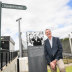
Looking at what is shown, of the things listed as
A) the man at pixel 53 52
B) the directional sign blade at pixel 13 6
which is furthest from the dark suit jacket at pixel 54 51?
the directional sign blade at pixel 13 6

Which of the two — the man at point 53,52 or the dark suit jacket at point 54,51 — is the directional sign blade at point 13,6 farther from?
the dark suit jacket at point 54,51

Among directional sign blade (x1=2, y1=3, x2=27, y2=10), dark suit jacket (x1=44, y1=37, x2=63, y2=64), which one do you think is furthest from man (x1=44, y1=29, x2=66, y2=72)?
directional sign blade (x1=2, y1=3, x2=27, y2=10)

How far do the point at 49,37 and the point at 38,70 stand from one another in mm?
1323

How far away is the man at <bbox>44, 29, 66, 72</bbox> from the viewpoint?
402 cm

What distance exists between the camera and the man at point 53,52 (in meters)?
4.02

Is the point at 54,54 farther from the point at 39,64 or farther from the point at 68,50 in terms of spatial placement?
the point at 68,50

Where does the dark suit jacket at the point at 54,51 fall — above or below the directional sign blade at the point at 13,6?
below

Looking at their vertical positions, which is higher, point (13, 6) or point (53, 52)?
point (13, 6)

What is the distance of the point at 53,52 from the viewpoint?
13.6ft

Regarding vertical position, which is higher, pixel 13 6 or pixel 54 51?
pixel 13 6

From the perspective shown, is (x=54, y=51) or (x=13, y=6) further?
(x=13, y=6)

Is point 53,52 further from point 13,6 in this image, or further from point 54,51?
Answer: point 13,6

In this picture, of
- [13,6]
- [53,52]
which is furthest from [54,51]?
[13,6]

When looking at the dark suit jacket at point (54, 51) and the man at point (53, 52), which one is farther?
the dark suit jacket at point (54, 51)
